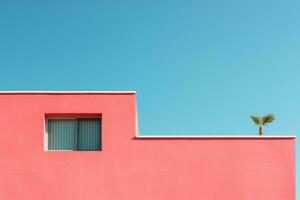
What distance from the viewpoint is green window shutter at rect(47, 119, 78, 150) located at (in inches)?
523

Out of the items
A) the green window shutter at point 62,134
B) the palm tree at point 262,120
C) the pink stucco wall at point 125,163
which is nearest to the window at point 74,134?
the green window shutter at point 62,134

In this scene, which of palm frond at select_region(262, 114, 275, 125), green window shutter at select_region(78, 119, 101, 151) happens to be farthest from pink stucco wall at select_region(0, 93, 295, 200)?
palm frond at select_region(262, 114, 275, 125)

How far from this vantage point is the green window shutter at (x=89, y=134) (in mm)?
13266

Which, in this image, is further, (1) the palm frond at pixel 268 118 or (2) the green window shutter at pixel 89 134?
(1) the palm frond at pixel 268 118

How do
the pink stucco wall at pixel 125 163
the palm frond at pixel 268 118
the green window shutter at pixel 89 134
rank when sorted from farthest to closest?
the palm frond at pixel 268 118 → the green window shutter at pixel 89 134 → the pink stucco wall at pixel 125 163

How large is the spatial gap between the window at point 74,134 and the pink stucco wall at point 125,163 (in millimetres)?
412

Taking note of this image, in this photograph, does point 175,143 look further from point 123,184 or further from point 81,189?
point 81,189

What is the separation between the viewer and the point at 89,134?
43.9ft

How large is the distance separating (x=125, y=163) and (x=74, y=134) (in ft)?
7.11

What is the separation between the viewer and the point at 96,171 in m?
12.8

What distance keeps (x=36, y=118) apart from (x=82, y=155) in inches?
81.0

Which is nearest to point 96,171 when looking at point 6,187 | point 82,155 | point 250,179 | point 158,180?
point 82,155

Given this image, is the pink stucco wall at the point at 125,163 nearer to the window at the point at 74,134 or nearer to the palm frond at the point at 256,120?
the window at the point at 74,134

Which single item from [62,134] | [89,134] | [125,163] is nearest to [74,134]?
[62,134]
